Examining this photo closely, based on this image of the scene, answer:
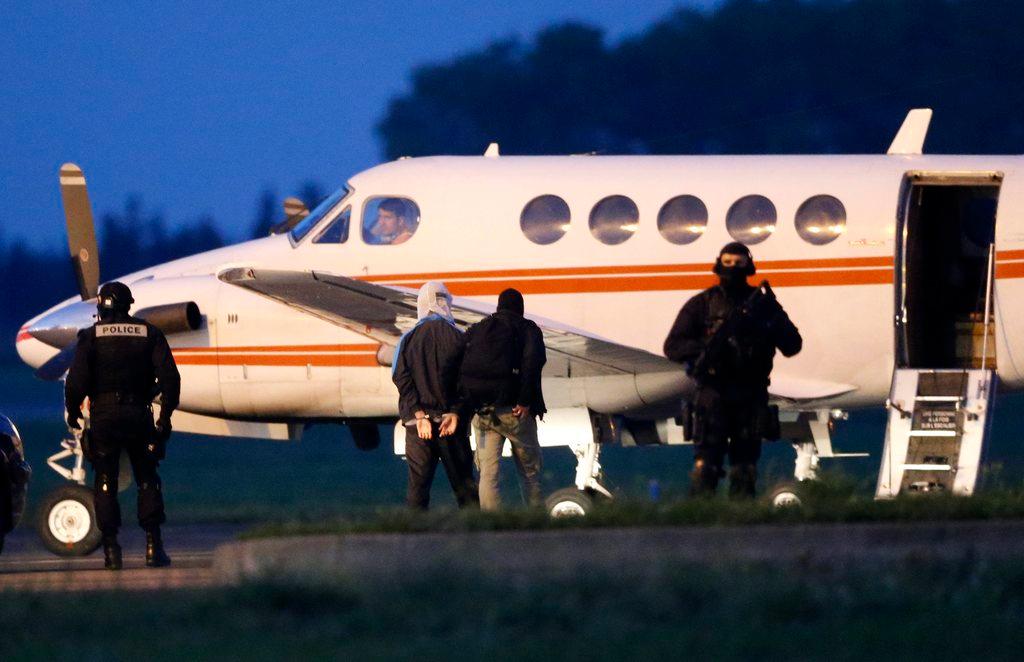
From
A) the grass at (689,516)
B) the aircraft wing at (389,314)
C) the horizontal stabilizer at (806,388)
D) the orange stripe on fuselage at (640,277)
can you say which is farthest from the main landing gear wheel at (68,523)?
the horizontal stabilizer at (806,388)

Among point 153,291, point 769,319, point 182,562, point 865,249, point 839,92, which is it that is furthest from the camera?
point 839,92

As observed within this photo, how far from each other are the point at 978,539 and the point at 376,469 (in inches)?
980

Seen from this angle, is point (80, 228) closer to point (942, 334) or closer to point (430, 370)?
point (430, 370)

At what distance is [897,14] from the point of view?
61.2 metres

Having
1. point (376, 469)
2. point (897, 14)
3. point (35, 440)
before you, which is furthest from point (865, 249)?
point (897, 14)

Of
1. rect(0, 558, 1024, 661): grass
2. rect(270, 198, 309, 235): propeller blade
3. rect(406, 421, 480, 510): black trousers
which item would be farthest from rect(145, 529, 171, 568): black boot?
rect(270, 198, 309, 235): propeller blade

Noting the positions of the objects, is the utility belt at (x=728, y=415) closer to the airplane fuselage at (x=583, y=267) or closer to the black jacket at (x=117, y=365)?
the black jacket at (x=117, y=365)

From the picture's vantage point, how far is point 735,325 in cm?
1166

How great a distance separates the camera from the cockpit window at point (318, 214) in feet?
57.0

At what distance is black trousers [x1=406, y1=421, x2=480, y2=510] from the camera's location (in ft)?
46.0

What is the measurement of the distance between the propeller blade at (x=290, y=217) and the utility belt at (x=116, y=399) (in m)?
5.01

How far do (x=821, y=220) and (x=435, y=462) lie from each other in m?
4.14

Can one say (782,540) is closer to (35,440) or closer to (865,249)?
(865,249)

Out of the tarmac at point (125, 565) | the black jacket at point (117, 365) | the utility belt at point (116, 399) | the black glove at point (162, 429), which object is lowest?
the tarmac at point (125, 565)
